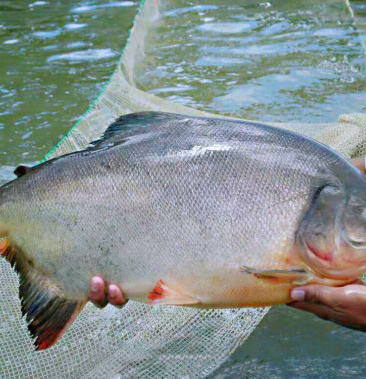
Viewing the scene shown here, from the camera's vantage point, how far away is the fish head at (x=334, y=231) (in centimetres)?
222

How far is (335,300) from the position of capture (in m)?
2.43

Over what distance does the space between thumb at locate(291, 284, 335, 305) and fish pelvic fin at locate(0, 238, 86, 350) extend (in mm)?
888

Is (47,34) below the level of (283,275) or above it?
below

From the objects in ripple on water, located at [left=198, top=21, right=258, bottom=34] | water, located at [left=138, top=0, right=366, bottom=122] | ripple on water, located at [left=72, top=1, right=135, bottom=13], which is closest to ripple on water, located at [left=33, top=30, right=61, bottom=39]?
ripple on water, located at [left=72, top=1, right=135, bottom=13]

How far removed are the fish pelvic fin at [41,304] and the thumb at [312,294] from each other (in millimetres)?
888

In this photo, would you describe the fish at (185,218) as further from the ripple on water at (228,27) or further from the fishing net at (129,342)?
the ripple on water at (228,27)

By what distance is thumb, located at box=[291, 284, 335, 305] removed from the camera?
7.63 ft

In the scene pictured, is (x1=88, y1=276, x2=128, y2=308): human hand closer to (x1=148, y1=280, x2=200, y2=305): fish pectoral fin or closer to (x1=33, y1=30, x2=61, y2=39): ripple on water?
(x1=148, y1=280, x2=200, y2=305): fish pectoral fin

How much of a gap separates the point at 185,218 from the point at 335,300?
69 centimetres

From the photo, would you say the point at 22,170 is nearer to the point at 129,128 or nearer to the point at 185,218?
the point at 129,128

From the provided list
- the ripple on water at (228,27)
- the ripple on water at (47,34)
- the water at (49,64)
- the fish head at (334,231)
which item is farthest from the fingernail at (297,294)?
the ripple on water at (47,34)

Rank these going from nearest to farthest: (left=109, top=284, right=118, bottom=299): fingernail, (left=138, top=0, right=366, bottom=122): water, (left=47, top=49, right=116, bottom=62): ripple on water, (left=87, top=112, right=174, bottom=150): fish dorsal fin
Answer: (left=109, top=284, right=118, bottom=299): fingernail
(left=87, top=112, right=174, bottom=150): fish dorsal fin
(left=138, top=0, right=366, bottom=122): water
(left=47, top=49, right=116, bottom=62): ripple on water

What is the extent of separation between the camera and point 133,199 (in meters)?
2.40

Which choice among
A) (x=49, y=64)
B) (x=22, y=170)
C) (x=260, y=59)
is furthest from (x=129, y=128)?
(x=49, y=64)
